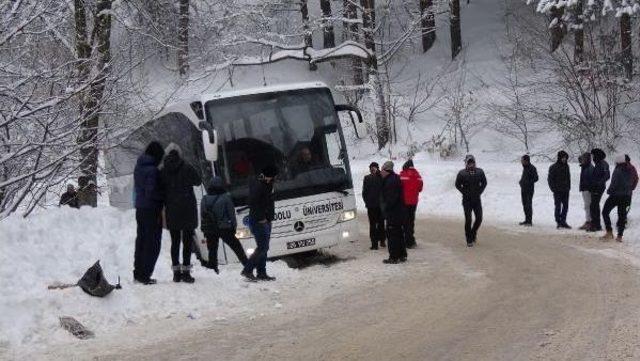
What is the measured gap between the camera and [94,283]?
29.4 feet

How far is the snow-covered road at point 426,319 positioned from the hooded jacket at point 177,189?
4.88 feet

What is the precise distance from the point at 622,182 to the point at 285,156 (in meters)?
6.63

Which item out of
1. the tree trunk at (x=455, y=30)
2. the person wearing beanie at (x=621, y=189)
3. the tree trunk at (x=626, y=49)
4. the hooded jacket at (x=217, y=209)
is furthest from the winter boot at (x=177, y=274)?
the tree trunk at (x=455, y=30)

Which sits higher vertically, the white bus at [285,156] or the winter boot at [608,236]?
the white bus at [285,156]

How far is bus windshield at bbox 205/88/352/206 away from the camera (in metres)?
13.3

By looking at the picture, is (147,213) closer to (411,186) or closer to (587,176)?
(411,186)

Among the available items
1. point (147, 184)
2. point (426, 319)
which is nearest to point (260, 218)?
point (147, 184)

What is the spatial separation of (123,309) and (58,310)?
0.78m

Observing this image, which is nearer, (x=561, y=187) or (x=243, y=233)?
(x=243, y=233)

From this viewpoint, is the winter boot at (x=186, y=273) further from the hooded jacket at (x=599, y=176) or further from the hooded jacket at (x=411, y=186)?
the hooded jacket at (x=599, y=176)

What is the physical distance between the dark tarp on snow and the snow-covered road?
74 cm

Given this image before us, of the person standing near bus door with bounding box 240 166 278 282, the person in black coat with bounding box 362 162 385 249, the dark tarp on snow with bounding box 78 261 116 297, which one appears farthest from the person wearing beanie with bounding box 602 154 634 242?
the dark tarp on snow with bounding box 78 261 116 297

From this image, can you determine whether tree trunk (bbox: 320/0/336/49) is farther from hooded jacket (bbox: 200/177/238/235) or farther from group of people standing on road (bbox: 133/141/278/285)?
group of people standing on road (bbox: 133/141/278/285)

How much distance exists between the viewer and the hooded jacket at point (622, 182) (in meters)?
14.9
